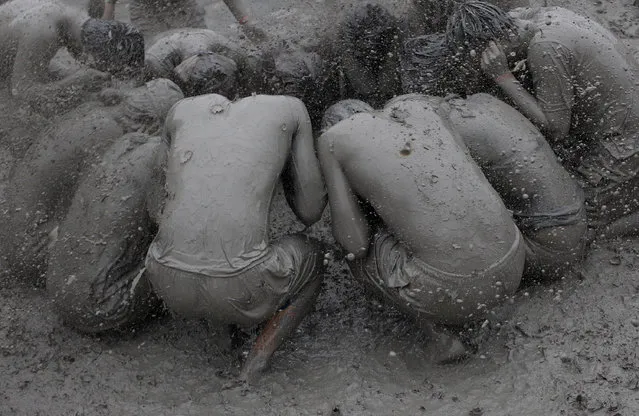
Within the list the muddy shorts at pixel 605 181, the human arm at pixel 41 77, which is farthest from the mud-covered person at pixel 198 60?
the muddy shorts at pixel 605 181

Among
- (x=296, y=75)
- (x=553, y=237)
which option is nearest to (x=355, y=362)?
(x=553, y=237)

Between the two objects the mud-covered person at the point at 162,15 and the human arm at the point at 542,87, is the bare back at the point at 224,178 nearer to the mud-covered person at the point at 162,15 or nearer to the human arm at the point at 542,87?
the human arm at the point at 542,87

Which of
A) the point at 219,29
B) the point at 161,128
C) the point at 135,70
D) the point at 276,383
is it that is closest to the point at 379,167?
the point at 276,383

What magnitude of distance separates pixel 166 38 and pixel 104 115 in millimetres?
1097

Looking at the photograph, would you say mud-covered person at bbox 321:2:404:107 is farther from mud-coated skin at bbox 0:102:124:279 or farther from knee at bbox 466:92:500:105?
mud-coated skin at bbox 0:102:124:279

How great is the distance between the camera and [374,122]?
10.2 ft

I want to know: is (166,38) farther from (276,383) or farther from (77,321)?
(276,383)

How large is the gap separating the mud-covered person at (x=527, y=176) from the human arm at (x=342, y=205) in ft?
1.93

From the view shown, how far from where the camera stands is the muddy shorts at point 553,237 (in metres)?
3.38

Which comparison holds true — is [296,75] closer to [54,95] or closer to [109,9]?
[54,95]

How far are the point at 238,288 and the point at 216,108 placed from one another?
2.63ft

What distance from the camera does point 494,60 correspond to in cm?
370

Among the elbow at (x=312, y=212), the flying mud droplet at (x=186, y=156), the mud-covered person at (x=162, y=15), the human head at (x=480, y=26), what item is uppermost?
the human head at (x=480, y=26)

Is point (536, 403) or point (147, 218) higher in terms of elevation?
point (147, 218)
